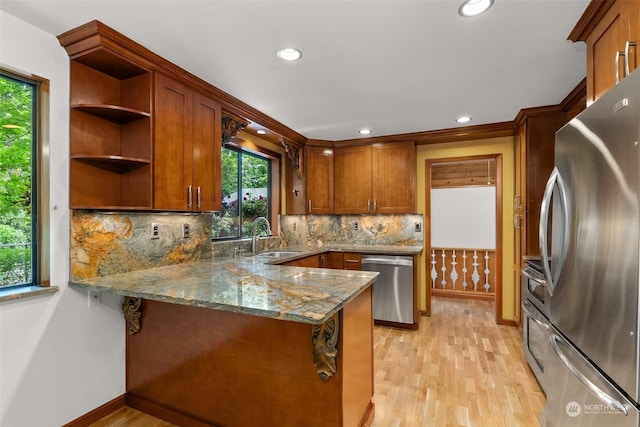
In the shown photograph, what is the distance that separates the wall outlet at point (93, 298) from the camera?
2.04 meters

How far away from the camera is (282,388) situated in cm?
174

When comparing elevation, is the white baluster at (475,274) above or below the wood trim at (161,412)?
above

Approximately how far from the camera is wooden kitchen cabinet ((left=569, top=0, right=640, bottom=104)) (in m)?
1.30

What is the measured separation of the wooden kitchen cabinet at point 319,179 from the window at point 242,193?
0.56 metres

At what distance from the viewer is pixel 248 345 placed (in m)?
1.83

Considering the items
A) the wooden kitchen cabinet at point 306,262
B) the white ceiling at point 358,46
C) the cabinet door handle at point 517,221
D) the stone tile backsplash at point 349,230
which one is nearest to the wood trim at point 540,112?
the white ceiling at point 358,46

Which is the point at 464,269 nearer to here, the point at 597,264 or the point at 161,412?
the point at 597,264

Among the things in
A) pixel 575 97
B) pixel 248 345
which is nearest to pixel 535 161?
pixel 575 97

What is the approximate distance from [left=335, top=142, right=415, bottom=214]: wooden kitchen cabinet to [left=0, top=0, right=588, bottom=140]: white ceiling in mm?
1184

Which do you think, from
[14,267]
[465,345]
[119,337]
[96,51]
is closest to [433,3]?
[96,51]

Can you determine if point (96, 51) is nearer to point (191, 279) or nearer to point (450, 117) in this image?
point (191, 279)

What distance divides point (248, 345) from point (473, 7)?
2.16 metres

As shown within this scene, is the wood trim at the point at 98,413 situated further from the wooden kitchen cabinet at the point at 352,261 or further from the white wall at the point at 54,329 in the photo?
the wooden kitchen cabinet at the point at 352,261

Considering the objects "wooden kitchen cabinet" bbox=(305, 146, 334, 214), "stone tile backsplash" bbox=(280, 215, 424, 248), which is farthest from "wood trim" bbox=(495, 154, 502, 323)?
"wooden kitchen cabinet" bbox=(305, 146, 334, 214)
